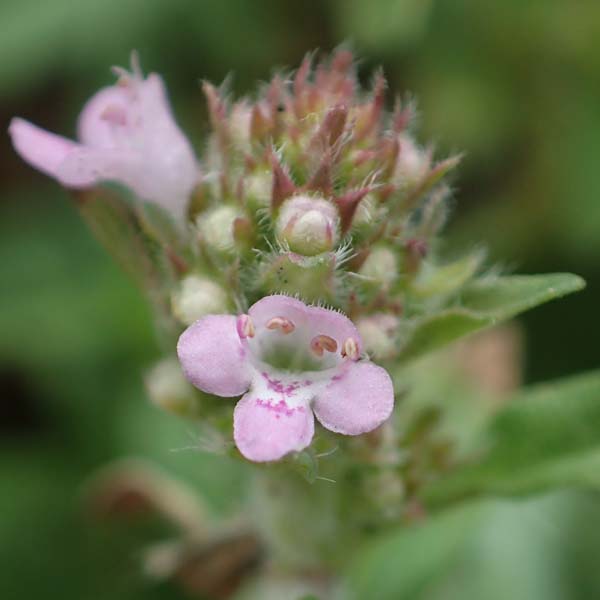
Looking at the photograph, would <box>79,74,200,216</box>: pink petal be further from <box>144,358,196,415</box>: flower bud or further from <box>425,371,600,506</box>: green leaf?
<box>425,371,600,506</box>: green leaf

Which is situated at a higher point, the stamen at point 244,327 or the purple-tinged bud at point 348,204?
the purple-tinged bud at point 348,204

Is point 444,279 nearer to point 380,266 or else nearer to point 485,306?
point 485,306

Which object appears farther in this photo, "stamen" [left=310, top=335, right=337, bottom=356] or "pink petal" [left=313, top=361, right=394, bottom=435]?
"stamen" [left=310, top=335, right=337, bottom=356]

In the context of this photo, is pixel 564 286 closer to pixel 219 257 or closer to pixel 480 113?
pixel 219 257

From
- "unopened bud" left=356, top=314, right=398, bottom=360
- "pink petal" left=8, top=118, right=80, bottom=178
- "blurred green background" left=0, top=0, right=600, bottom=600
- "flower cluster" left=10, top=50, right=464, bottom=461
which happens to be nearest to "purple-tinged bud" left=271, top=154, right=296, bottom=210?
"flower cluster" left=10, top=50, right=464, bottom=461

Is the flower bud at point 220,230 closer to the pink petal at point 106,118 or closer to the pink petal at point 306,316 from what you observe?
the pink petal at point 306,316

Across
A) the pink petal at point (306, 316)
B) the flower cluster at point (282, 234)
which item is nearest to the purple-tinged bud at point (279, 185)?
the flower cluster at point (282, 234)

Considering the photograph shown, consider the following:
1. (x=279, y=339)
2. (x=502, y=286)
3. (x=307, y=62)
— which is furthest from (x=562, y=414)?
(x=307, y=62)
